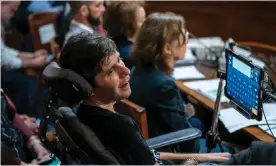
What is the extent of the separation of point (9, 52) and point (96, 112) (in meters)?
Answer: 1.69

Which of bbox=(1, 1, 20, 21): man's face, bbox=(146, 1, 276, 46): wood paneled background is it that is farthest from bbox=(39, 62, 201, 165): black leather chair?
bbox=(146, 1, 276, 46): wood paneled background

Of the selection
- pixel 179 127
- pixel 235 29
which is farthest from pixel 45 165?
pixel 235 29

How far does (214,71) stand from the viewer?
2.77m

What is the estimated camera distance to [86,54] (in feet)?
4.90

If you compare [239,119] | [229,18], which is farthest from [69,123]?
[229,18]

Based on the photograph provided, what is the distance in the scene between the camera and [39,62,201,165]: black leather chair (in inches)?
57.0

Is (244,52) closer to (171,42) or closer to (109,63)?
(171,42)

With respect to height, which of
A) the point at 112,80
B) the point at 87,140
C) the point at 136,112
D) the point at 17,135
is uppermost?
the point at 112,80

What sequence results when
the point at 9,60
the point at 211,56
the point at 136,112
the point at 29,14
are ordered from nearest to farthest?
the point at 136,112, the point at 211,56, the point at 9,60, the point at 29,14

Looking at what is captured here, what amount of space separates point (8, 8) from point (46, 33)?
278 mm

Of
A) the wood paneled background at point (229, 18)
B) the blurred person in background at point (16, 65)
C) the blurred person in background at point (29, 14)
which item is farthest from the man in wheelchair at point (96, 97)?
the wood paneled background at point (229, 18)

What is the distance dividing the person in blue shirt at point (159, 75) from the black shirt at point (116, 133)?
2.02 ft

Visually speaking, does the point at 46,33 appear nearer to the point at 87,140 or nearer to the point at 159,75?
the point at 159,75

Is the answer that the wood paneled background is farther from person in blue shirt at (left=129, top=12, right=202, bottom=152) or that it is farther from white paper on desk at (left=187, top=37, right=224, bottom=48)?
person in blue shirt at (left=129, top=12, right=202, bottom=152)
